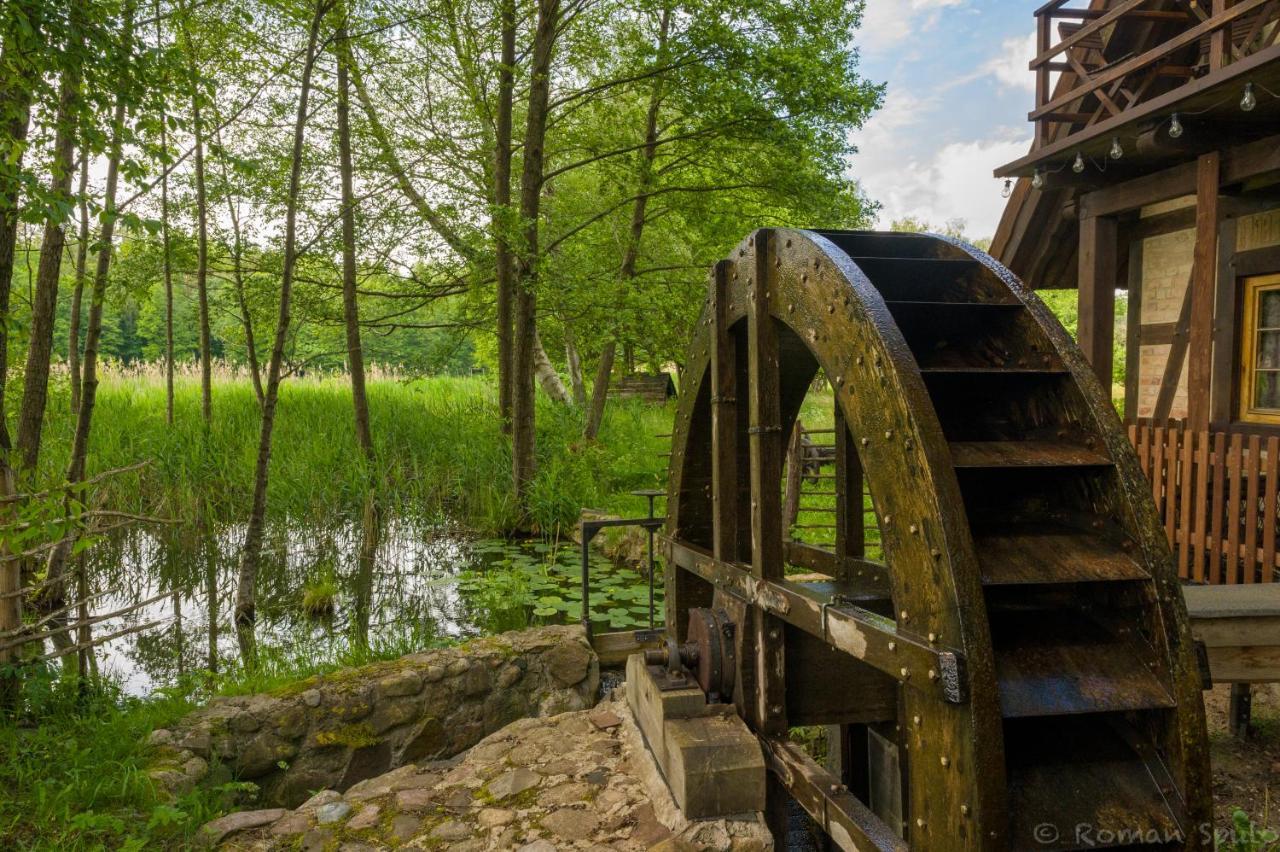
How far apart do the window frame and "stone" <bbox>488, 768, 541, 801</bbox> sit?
6379 mm

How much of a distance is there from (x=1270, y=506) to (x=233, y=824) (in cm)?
578

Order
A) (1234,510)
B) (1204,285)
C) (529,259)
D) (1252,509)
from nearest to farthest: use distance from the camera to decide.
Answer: (1252,509) < (1234,510) < (1204,285) < (529,259)

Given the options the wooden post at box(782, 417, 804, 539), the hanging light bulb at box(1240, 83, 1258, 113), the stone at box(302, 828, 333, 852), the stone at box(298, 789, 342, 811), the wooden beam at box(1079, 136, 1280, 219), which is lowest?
the stone at box(298, 789, 342, 811)

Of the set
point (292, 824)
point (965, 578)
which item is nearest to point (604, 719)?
point (292, 824)

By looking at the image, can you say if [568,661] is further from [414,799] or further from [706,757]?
[706,757]

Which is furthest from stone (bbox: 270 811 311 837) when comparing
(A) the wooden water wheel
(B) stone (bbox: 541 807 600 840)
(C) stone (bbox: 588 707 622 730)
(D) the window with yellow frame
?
(D) the window with yellow frame

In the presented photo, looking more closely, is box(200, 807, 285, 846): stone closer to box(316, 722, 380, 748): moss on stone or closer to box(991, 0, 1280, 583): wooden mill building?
box(316, 722, 380, 748): moss on stone

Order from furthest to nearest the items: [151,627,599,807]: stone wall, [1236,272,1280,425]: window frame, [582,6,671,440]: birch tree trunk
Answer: [582,6,671,440]: birch tree trunk < [1236,272,1280,425]: window frame < [151,627,599,807]: stone wall

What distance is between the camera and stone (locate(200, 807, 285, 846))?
10.3 ft

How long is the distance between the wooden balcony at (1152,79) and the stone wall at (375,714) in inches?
208

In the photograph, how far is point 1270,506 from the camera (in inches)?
190

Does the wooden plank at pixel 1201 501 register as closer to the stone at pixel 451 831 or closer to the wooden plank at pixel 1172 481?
the wooden plank at pixel 1172 481

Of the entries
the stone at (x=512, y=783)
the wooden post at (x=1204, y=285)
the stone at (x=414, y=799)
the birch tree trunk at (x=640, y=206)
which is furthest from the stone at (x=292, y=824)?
the birch tree trunk at (x=640, y=206)

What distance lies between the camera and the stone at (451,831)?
114 inches
